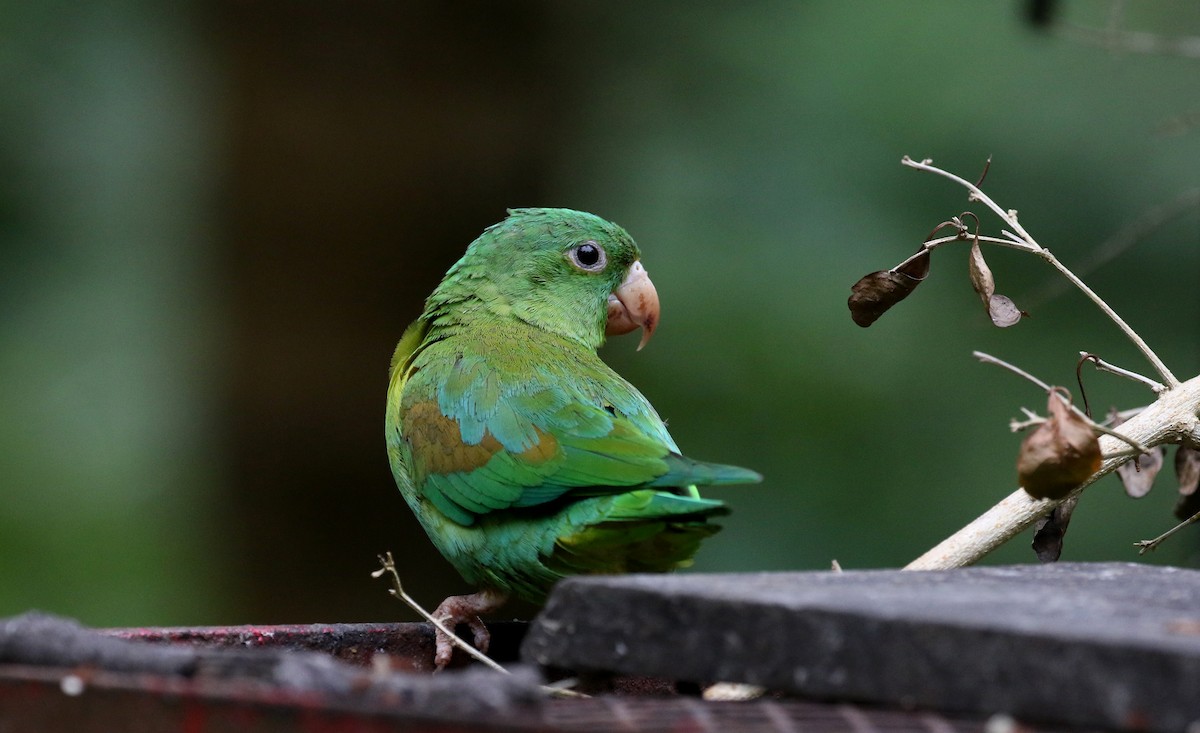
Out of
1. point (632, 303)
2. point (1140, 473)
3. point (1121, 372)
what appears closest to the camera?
point (1121, 372)

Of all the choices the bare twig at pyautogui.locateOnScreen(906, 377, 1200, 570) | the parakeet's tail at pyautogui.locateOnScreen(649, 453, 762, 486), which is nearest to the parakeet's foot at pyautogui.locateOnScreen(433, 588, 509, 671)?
the parakeet's tail at pyautogui.locateOnScreen(649, 453, 762, 486)

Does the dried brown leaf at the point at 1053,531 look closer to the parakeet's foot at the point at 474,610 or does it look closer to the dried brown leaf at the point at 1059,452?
the dried brown leaf at the point at 1059,452

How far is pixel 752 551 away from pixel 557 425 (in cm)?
246

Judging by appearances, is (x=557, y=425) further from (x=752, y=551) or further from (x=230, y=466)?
(x=752, y=551)

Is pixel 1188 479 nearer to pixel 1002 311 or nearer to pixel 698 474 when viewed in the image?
pixel 1002 311

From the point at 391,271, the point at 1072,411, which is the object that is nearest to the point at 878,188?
the point at 391,271

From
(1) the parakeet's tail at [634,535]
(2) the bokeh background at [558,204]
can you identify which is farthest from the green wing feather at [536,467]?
(2) the bokeh background at [558,204]

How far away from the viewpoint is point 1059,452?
5.64 feet

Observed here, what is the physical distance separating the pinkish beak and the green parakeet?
7 centimetres

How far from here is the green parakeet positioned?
215cm

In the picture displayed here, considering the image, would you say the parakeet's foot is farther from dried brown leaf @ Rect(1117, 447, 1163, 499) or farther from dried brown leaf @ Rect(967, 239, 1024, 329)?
dried brown leaf @ Rect(1117, 447, 1163, 499)

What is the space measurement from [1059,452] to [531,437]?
38.6 inches

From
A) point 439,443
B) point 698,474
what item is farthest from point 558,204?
point 698,474

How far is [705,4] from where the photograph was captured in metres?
5.00
